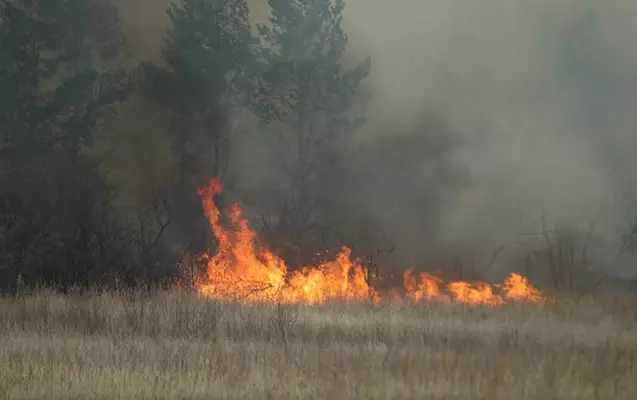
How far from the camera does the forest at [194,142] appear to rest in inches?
909

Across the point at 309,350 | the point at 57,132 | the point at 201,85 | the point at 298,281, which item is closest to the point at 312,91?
the point at 201,85

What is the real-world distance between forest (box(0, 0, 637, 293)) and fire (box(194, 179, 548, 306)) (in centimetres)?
98

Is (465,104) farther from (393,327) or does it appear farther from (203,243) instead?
(393,327)

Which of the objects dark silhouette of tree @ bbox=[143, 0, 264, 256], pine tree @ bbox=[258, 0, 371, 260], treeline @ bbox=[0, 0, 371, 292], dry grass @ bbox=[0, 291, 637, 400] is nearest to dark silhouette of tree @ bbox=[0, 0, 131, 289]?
treeline @ bbox=[0, 0, 371, 292]

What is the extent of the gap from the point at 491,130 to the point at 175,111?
31.9 feet

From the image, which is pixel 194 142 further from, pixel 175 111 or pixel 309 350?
pixel 309 350

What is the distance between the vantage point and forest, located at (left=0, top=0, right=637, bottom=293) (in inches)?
909

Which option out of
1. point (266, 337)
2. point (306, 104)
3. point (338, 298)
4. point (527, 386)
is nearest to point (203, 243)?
point (306, 104)

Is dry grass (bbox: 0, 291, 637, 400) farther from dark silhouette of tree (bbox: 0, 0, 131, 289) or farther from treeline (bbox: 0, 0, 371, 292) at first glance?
treeline (bbox: 0, 0, 371, 292)

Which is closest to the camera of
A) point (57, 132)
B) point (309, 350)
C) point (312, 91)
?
point (309, 350)

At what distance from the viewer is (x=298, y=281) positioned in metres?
20.0

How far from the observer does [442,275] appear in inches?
800

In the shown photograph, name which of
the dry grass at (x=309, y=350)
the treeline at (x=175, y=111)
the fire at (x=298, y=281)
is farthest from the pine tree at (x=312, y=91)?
the dry grass at (x=309, y=350)

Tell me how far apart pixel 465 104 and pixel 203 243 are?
8748mm
